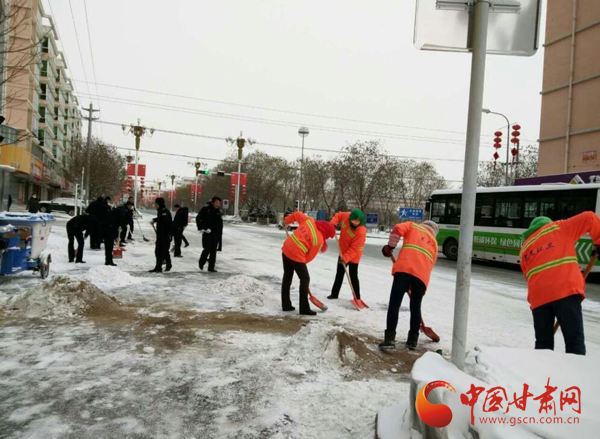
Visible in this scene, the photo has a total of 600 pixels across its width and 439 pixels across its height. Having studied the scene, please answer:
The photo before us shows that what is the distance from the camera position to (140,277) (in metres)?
9.29

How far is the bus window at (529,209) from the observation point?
52.0 feet

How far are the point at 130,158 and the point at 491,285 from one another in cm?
5031

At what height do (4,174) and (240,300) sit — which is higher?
(4,174)

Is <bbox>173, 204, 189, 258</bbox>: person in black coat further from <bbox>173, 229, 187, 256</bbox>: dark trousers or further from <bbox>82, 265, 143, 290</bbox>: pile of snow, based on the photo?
<bbox>82, 265, 143, 290</bbox>: pile of snow

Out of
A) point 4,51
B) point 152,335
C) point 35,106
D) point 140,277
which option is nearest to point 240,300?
point 152,335

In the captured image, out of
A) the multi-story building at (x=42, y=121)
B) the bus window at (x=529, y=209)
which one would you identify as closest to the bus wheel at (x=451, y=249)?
the bus window at (x=529, y=209)

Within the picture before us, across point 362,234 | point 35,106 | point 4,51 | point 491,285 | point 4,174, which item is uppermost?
point 35,106

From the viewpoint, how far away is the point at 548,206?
605 inches

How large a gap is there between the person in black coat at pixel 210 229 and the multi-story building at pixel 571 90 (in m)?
20.5

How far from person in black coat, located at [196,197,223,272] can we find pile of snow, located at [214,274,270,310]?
2.48 metres

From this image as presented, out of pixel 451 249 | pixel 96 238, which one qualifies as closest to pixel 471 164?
pixel 96 238

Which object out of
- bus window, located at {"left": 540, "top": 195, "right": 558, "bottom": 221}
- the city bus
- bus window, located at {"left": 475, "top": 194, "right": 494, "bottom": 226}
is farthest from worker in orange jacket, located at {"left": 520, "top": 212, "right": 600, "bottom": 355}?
bus window, located at {"left": 475, "top": 194, "right": 494, "bottom": 226}

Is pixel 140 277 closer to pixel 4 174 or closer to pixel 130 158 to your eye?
pixel 4 174

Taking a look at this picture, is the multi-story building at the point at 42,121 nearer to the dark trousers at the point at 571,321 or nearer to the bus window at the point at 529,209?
the bus window at the point at 529,209
